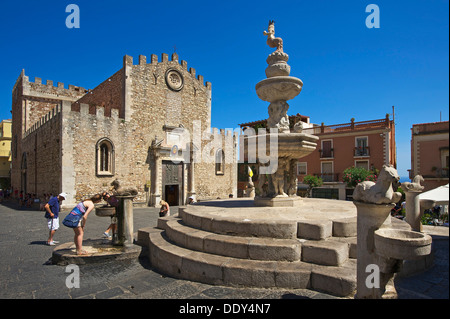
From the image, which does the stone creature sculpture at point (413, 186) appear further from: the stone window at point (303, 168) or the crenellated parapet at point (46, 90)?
the crenellated parapet at point (46, 90)

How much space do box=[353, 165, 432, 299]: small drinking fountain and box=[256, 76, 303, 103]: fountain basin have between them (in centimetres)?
427

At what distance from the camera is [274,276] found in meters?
3.67

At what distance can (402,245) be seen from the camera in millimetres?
2404

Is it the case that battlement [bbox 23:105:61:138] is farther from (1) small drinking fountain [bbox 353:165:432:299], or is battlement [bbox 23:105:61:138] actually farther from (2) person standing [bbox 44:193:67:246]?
(1) small drinking fountain [bbox 353:165:432:299]

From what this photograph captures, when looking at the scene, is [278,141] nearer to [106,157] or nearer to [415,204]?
[415,204]

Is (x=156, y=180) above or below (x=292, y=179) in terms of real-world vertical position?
below

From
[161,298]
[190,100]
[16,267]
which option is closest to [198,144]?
[190,100]

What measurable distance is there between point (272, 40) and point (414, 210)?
5641mm

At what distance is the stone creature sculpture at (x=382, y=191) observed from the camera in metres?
2.68

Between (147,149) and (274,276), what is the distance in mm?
16149

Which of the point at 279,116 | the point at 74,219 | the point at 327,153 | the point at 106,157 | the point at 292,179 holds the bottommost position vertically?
the point at 74,219

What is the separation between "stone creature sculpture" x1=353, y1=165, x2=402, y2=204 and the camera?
8.79ft

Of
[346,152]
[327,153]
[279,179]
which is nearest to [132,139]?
[279,179]

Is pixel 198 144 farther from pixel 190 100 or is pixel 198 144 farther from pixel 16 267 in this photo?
pixel 16 267
